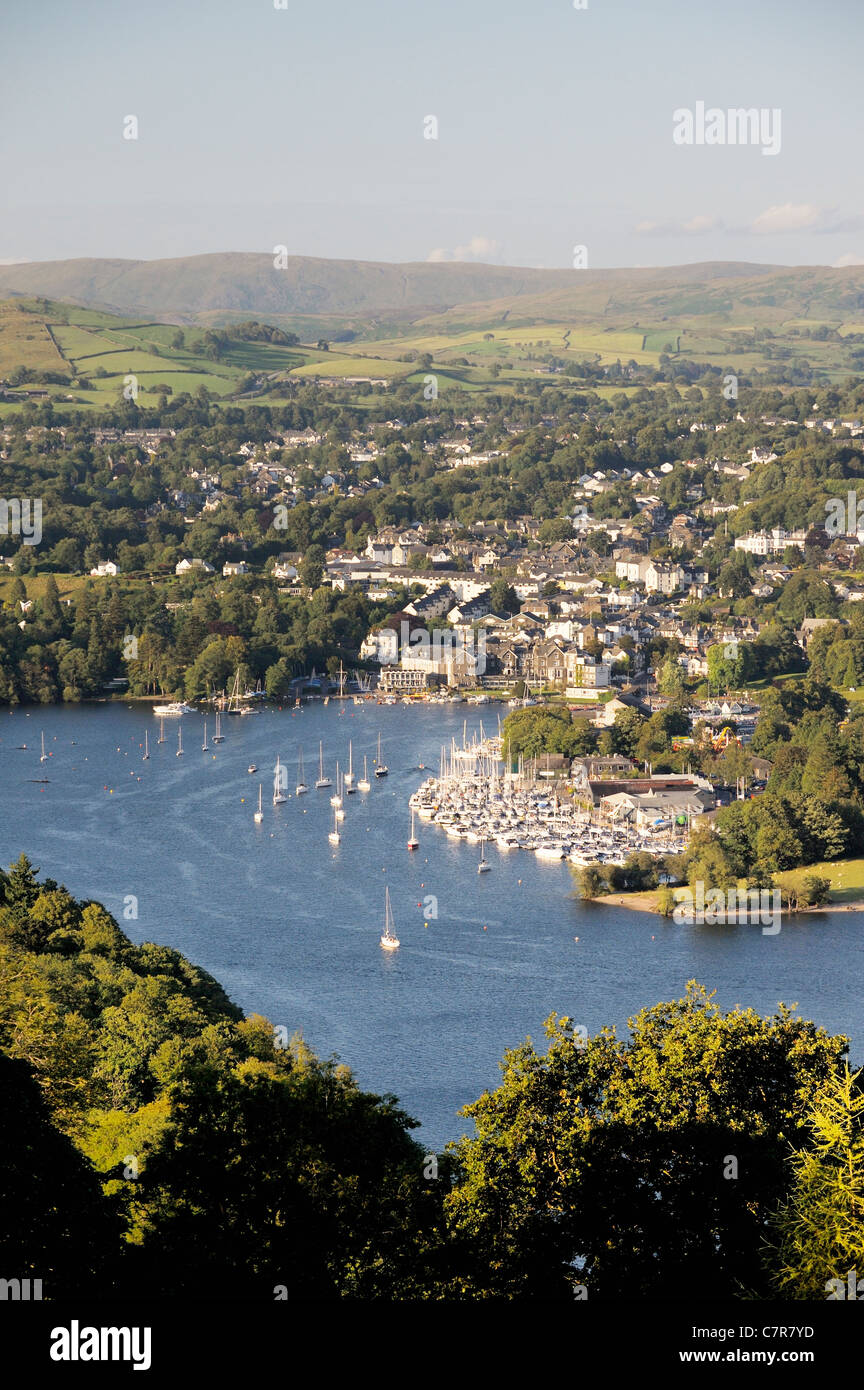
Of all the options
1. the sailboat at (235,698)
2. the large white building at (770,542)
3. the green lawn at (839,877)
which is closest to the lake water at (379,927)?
the green lawn at (839,877)

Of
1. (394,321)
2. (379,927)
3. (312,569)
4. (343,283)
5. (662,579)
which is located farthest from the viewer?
(343,283)

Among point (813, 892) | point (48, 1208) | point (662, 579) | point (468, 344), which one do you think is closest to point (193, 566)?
point (662, 579)

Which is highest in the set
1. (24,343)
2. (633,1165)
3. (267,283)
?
(267,283)

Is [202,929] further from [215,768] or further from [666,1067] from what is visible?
[666,1067]

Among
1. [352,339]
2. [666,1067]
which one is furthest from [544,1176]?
[352,339]

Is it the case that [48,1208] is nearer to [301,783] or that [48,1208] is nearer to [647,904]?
[647,904]

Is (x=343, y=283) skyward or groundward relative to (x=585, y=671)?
skyward

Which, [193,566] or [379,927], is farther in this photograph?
[193,566]
